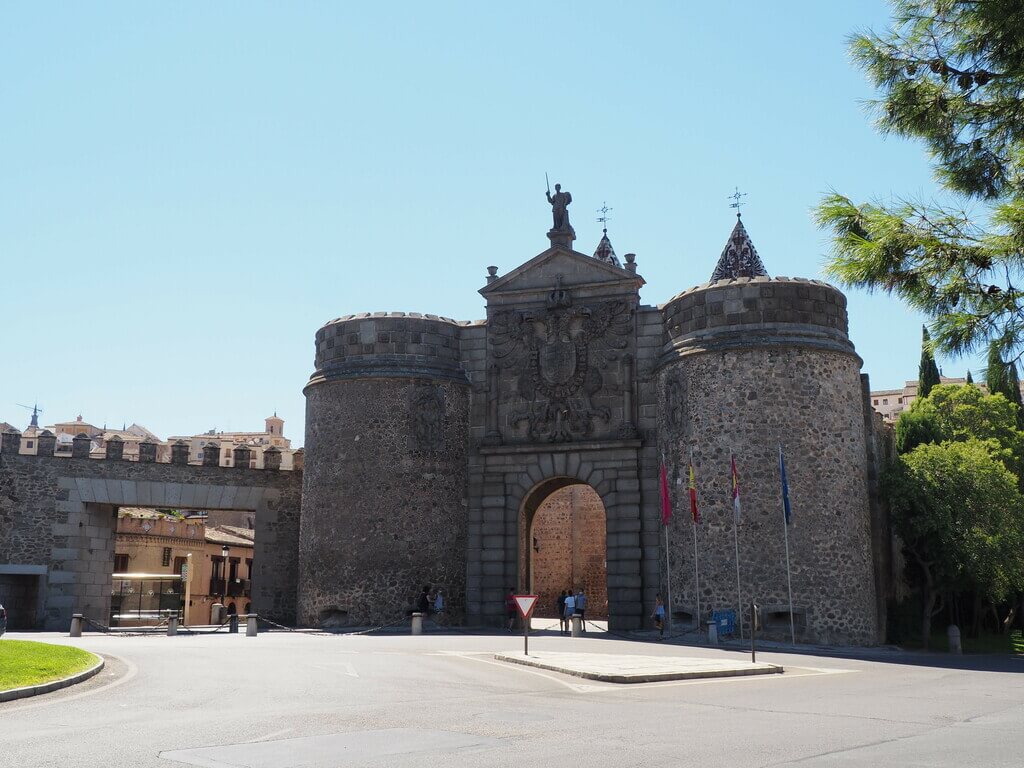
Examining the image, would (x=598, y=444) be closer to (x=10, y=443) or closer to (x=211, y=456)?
(x=211, y=456)

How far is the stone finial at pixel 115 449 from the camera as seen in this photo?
3312 cm

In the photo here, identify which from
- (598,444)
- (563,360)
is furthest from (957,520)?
(563,360)

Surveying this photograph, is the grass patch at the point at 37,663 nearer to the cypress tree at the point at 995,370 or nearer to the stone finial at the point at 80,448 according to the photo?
the cypress tree at the point at 995,370

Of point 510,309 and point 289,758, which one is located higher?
point 510,309

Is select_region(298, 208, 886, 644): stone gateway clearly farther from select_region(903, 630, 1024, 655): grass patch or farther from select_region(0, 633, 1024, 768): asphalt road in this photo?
select_region(0, 633, 1024, 768): asphalt road

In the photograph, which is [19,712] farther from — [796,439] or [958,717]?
[796,439]

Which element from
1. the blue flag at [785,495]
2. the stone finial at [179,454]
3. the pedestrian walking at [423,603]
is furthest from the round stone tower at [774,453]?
the stone finial at [179,454]

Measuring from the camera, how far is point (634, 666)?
16.9 metres

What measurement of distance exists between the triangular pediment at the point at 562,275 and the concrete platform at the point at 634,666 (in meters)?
13.7

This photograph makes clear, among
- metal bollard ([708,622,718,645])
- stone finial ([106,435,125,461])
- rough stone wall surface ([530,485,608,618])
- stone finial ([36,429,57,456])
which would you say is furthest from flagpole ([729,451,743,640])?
stone finial ([36,429,57,456])

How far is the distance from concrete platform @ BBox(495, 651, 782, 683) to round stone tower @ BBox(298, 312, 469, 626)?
11171 millimetres

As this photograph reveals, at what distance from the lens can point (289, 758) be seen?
8.47m

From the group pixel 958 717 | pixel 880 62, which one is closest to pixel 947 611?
pixel 958 717

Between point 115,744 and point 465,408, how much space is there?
76.9 feet
